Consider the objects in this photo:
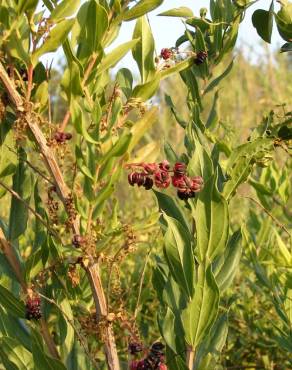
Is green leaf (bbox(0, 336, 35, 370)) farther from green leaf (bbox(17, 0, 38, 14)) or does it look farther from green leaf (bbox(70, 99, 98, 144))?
green leaf (bbox(17, 0, 38, 14))

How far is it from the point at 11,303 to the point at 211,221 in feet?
1.09

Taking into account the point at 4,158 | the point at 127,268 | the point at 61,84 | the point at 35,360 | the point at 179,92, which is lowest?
the point at 179,92

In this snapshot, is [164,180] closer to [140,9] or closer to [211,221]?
[211,221]

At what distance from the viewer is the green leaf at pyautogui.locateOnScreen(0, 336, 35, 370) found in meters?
1.03

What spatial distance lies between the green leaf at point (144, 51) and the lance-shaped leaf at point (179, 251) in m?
0.26

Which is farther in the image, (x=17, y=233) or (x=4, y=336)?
(x=17, y=233)

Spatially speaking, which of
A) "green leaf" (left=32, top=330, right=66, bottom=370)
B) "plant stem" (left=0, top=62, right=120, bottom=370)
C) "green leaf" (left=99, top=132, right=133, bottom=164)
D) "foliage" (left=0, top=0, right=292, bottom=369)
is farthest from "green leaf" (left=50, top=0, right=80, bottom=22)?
"green leaf" (left=32, top=330, right=66, bottom=370)

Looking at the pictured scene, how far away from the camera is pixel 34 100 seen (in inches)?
42.3

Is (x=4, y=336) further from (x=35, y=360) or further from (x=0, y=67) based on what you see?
(x=0, y=67)

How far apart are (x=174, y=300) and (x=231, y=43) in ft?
1.43

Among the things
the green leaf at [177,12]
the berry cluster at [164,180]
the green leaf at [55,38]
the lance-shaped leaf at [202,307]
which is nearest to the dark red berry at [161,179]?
the berry cluster at [164,180]

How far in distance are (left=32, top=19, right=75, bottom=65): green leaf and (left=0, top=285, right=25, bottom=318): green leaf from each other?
0.34 meters

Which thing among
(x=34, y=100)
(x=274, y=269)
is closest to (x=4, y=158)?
(x=34, y=100)

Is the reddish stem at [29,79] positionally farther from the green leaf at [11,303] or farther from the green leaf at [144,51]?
the green leaf at [11,303]
